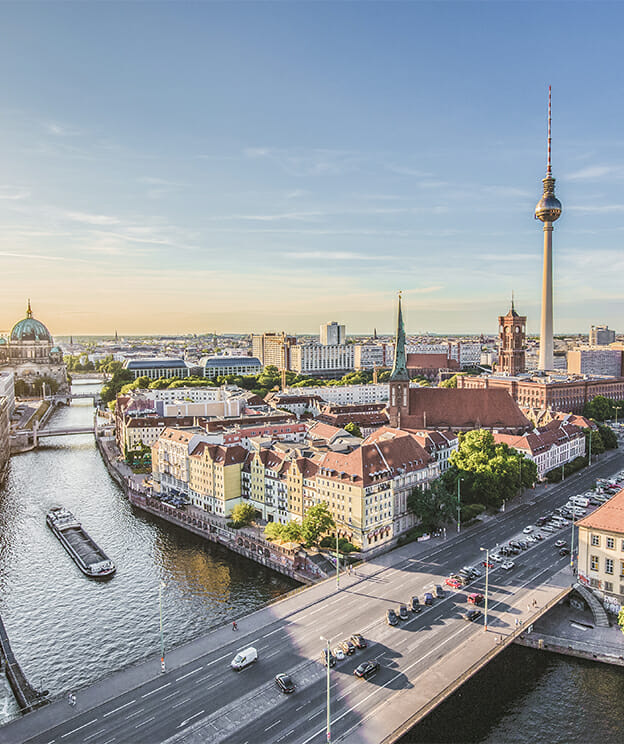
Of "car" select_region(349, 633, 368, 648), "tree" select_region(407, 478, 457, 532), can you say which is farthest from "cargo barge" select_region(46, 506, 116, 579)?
"tree" select_region(407, 478, 457, 532)

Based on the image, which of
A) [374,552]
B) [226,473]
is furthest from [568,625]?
[226,473]

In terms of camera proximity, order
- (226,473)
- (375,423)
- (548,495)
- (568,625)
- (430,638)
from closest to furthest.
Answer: (430,638), (568,625), (226,473), (548,495), (375,423)

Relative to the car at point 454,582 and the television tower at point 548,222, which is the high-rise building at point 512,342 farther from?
the car at point 454,582

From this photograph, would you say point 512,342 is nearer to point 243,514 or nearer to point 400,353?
point 400,353

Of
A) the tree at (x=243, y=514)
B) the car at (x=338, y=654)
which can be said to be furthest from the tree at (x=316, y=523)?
the car at (x=338, y=654)

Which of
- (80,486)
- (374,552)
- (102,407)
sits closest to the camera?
(374,552)

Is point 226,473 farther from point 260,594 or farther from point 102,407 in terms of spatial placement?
point 102,407

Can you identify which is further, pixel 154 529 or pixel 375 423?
pixel 375 423
